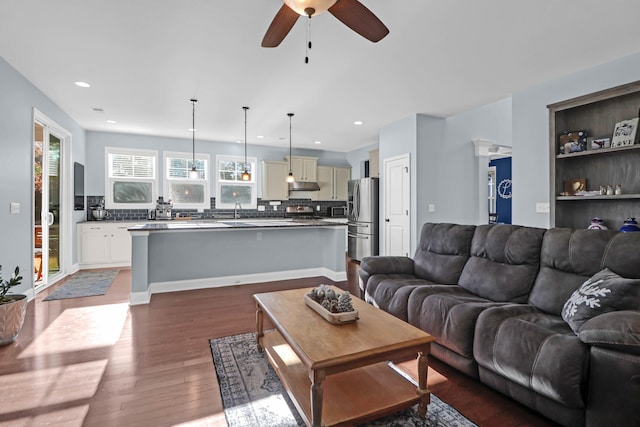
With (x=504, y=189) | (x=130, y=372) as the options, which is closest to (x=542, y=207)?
(x=130, y=372)

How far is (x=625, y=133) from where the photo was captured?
10.2ft

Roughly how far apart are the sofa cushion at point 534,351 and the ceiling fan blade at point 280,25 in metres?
2.15

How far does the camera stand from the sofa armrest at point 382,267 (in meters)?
3.21

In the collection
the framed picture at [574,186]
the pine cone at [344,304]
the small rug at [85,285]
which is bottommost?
the small rug at [85,285]

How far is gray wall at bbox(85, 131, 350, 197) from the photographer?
248 inches

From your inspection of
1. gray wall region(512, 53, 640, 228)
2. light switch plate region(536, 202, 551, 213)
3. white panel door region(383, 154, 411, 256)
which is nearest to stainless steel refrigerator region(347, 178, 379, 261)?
white panel door region(383, 154, 411, 256)

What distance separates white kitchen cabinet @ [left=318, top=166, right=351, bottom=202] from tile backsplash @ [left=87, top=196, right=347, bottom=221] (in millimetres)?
318

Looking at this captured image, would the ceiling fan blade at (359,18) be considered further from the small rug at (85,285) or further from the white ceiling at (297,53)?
the small rug at (85,285)

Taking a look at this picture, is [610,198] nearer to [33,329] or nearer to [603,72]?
[603,72]

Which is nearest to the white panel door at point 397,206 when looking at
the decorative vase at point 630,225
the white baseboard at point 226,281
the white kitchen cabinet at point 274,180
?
the white baseboard at point 226,281

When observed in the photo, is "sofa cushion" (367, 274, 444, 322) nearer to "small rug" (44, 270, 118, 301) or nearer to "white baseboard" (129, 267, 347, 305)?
"white baseboard" (129, 267, 347, 305)

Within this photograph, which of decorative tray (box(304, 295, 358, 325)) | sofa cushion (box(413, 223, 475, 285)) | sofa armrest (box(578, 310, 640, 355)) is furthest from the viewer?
sofa cushion (box(413, 223, 475, 285))

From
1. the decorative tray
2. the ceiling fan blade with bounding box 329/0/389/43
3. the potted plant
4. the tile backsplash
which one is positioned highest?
the ceiling fan blade with bounding box 329/0/389/43

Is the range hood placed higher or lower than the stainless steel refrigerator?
higher
